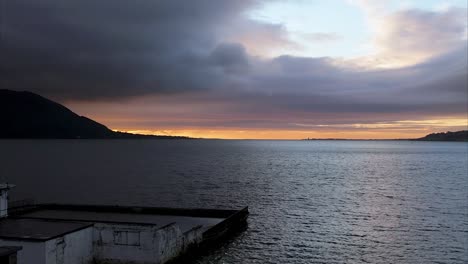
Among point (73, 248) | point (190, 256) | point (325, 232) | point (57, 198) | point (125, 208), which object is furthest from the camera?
point (57, 198)

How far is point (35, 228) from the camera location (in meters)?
33.2

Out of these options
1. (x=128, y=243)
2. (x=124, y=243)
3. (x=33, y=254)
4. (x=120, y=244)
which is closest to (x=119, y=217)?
(x=120, y=244)

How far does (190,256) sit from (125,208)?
2090 centimetres

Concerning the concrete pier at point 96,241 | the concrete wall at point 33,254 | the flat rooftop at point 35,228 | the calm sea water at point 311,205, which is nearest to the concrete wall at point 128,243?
the concrete pier at point 96,241

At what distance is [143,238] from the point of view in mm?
33969

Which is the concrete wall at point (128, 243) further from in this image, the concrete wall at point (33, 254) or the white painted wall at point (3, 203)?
the white painted wall at point (3, 203)

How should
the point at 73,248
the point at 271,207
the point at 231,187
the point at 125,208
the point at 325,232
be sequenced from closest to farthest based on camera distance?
the point at 73,248 < the point at 325,232 < the point at 125,208 < the point at 271,207 < the point at 231,187

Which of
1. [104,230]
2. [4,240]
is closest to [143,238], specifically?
[104,230]

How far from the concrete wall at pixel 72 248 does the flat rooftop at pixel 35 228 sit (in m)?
0.42

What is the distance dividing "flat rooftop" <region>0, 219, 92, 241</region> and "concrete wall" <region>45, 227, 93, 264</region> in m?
0.42

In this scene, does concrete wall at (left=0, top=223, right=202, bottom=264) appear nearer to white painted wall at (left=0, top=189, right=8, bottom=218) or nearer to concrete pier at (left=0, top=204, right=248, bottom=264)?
concrete pier at (left=0, top=204, right=248, bottom=264)

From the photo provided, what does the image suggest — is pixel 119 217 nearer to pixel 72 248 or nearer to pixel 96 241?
pixel 96 241

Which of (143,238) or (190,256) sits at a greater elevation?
(143,238)

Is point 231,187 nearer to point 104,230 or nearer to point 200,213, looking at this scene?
point 200,213
